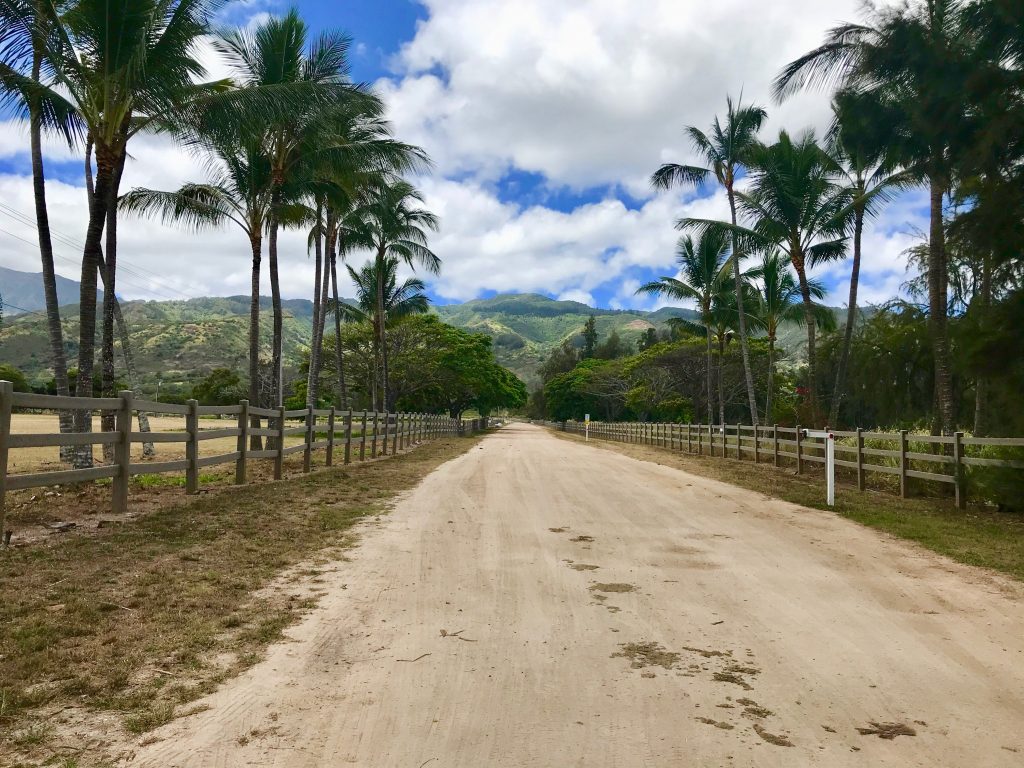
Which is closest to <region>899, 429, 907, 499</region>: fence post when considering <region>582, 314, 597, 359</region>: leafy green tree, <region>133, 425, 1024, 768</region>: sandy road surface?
<region>133, 425, 1024, 768</region>: sandy road surface

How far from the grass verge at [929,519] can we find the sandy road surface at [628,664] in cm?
60

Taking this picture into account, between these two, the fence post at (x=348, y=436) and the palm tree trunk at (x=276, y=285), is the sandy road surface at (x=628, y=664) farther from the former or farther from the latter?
the palm tree trunk at (x=276, y=285)

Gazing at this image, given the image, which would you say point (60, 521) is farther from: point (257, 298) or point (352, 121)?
point (352, 121)

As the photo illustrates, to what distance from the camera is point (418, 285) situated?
33.4 meters

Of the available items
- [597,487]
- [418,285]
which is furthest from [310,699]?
[418,285]

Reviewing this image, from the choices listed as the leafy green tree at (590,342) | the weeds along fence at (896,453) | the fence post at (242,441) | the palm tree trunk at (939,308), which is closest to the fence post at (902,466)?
the weeds along fence at (896,453)

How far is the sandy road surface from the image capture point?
110 inches

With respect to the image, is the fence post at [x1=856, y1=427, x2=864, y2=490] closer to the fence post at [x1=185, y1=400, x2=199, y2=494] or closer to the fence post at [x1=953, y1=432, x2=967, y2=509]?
the fence post at [x1=953, y1=432, x2=967, y2=509]

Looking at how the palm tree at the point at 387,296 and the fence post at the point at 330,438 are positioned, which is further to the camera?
the palm tree at the point at 387,296

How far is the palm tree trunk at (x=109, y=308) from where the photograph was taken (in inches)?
442

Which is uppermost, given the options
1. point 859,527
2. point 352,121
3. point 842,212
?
point 352,121

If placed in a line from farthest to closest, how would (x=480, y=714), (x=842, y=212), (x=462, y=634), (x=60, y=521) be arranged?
(x=842, y=212)
(x=60, y=521)
(x=462, y=634)
(x=480, y=714)

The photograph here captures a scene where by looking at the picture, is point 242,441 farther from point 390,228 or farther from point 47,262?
point 390,228

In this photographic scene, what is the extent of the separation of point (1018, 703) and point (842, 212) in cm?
1779
